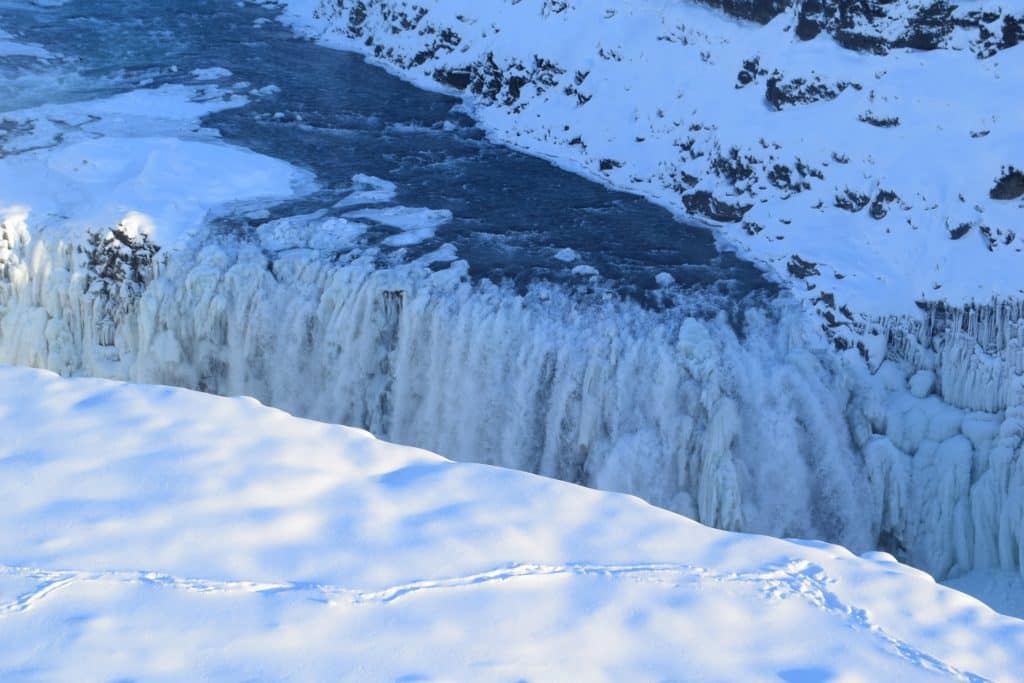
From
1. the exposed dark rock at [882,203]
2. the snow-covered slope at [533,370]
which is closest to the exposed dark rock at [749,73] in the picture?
the exposed dark rock at [882,203]

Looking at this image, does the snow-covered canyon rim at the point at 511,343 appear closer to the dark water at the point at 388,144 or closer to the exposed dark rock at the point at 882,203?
the dark water at the point at 388,144

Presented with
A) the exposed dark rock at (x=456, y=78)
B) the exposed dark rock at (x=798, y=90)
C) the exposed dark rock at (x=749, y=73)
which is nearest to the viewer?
the exposed dark rock at (x=798, y=90)

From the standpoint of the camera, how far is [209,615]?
145 inches

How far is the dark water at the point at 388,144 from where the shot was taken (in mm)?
9930

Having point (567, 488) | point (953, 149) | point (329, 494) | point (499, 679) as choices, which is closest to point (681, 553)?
point (567, 488)

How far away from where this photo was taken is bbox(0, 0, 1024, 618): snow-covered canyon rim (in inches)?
336

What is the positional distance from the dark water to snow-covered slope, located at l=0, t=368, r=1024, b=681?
4.95 m

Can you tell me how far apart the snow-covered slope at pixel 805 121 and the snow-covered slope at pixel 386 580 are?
17.8ft

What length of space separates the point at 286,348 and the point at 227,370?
1.77 ft

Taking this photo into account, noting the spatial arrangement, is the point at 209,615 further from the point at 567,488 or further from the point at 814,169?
the point at 814,169

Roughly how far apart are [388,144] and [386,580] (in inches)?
361

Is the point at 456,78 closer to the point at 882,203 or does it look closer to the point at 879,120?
the point at 879,120

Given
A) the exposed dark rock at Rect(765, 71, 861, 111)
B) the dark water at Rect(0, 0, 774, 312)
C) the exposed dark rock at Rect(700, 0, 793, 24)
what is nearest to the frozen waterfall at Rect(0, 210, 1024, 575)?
the dark water at Rect(0, 0, 774, 312)

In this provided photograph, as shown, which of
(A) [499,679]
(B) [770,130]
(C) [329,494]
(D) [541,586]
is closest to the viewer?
(A) [499,679]
